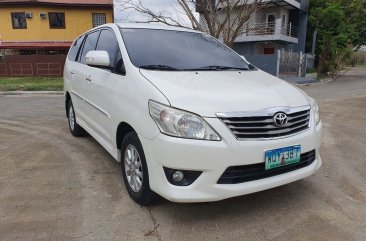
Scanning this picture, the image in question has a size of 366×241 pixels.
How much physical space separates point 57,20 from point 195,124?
26509 millimetres

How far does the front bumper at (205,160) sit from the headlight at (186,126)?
0.04m

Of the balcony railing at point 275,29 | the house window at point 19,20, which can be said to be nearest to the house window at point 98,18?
the house window at point 19,20

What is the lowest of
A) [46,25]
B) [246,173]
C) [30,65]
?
[246,173]

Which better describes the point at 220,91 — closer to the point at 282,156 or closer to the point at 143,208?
the point at 282,156

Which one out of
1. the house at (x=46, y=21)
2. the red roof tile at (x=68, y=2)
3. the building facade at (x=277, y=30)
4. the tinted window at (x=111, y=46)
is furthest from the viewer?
the building facade at (x=277, y=30)

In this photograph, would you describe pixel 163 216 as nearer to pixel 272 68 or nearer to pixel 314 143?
pixel 314 143

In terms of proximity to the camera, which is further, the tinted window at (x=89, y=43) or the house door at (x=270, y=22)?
the house door at (x=270, y=22)

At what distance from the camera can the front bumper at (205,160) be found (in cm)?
267

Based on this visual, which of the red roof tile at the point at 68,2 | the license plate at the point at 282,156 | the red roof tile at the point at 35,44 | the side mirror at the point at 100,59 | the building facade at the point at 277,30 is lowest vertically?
the license plate at the point at 282,156

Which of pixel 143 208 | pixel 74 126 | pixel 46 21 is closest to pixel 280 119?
pixel 143 208

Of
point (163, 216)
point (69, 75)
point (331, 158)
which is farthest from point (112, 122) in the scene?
point (331, 158)

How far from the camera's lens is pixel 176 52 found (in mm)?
3877

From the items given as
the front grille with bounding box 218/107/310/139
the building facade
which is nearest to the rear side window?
the front grille with bounding box 218/107/310/139

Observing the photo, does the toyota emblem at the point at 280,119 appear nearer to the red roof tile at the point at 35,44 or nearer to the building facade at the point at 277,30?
the building facade at the point at 277,30
